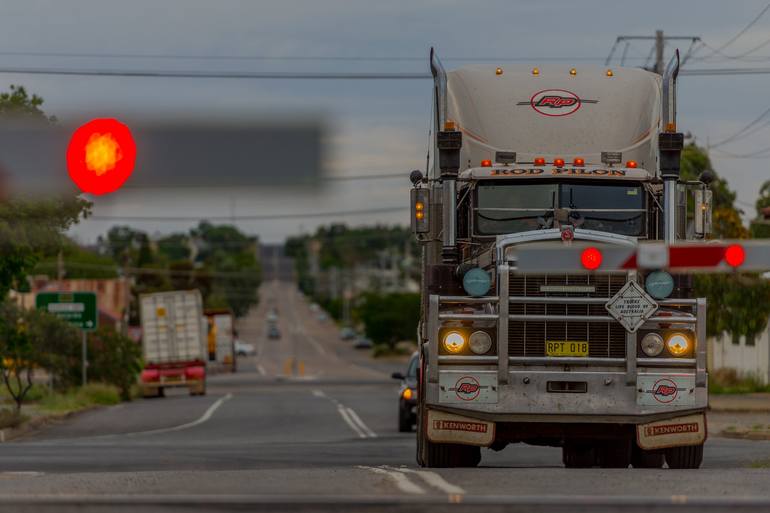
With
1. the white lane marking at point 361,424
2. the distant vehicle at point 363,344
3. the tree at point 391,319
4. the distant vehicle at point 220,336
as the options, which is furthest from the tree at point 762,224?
the distant vehicle at point 363,344

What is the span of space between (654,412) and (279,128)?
8308 mm

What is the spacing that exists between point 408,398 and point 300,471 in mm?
16137

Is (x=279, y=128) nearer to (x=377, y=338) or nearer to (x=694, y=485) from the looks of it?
(x=694, y=485)

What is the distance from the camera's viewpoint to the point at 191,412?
40.8m

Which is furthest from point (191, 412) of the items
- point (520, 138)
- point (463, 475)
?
point (463, 475)

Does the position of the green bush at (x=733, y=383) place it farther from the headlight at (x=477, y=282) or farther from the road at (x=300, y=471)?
the headlight at (x=477, y=282)

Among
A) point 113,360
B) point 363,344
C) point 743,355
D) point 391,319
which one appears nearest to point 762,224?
point 743,355

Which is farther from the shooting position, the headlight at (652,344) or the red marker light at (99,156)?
the headlight at (652,344)

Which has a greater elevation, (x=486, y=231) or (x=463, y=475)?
(x=486, y=231)

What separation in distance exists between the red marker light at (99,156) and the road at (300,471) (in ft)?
10.2

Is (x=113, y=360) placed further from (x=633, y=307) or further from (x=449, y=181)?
(x=633, y=307)

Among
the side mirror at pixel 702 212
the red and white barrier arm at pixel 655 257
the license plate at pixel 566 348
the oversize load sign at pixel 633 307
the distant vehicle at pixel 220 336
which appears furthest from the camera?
the distant vehicle at pixel 220 336

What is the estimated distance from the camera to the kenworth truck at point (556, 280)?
562 inches

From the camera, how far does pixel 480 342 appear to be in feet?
47.1
